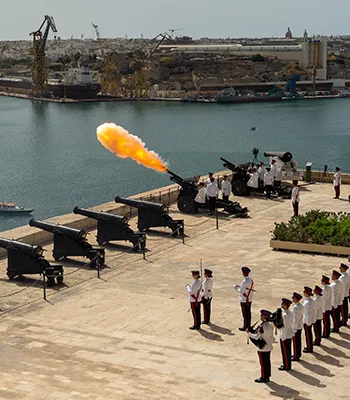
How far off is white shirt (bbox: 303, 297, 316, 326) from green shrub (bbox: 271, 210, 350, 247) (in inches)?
275

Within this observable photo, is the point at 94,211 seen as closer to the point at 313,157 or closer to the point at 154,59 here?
the point at 313,157

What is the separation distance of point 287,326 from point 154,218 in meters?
11.0

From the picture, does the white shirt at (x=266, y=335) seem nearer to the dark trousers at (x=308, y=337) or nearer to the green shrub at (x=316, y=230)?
the dark trousers at (x=308, y=337)

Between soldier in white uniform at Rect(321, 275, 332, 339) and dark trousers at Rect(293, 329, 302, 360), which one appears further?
soldier in white uniform at Rect(321, 275, 332, 339)

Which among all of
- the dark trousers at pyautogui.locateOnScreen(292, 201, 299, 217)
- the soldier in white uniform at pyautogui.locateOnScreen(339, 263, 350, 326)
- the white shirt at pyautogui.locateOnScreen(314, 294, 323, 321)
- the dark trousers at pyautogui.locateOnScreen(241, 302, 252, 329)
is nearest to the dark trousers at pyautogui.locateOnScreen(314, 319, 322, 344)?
the white shirt at pyautogui.locateOnScreen(314, 294, 323, 321)

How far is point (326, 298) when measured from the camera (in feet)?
59.6

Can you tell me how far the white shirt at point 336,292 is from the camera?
1836 cm

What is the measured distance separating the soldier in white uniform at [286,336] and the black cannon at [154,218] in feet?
34.1

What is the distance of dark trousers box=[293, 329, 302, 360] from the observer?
674 inches

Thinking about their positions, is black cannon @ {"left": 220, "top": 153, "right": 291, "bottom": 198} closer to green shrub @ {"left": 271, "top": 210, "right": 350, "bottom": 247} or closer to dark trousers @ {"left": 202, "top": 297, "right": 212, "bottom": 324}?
green shrub @ {"left": 271, "top": 210, "right": 350, "bottom": 247}

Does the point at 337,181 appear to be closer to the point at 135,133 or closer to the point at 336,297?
the point at 336,297

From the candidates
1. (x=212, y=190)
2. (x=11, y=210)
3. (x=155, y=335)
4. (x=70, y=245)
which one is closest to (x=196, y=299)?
(x=155, y=335)

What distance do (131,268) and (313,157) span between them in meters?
60.1

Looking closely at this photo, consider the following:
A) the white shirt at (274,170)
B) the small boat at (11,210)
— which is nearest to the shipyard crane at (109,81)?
→ the small boat at (11,210)
